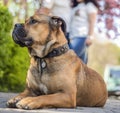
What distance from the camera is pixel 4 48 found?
1351 centimetres

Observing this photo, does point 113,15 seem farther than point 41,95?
Yes

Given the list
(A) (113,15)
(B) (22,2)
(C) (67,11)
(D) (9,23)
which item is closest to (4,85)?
(D) (9,23)

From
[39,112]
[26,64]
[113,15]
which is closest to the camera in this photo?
[39,112]

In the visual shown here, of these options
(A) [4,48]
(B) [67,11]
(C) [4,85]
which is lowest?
(C) [4,85]

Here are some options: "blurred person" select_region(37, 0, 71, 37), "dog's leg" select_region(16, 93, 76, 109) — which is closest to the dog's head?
"dog's leg" select_region(16, 93, 76, 109)

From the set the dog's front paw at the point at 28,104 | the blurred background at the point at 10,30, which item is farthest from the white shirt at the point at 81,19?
the dog's front paw at the point at 28,104

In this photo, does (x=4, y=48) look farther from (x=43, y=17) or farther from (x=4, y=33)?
(x=43, y=17)

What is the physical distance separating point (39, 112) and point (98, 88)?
1678 mm

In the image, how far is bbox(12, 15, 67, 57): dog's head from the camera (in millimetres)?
8250

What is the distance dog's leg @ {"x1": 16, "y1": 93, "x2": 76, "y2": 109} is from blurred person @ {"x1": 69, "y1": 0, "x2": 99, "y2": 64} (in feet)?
11.4

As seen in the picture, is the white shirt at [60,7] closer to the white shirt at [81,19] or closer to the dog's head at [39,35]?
the white shirt at [81,19]

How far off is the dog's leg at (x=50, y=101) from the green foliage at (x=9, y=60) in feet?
17.3

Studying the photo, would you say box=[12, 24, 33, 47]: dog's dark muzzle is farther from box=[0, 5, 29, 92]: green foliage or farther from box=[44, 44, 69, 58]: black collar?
box=[0, 5, 29, 92]: green foliage

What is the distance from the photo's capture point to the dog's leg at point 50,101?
25.6ft
